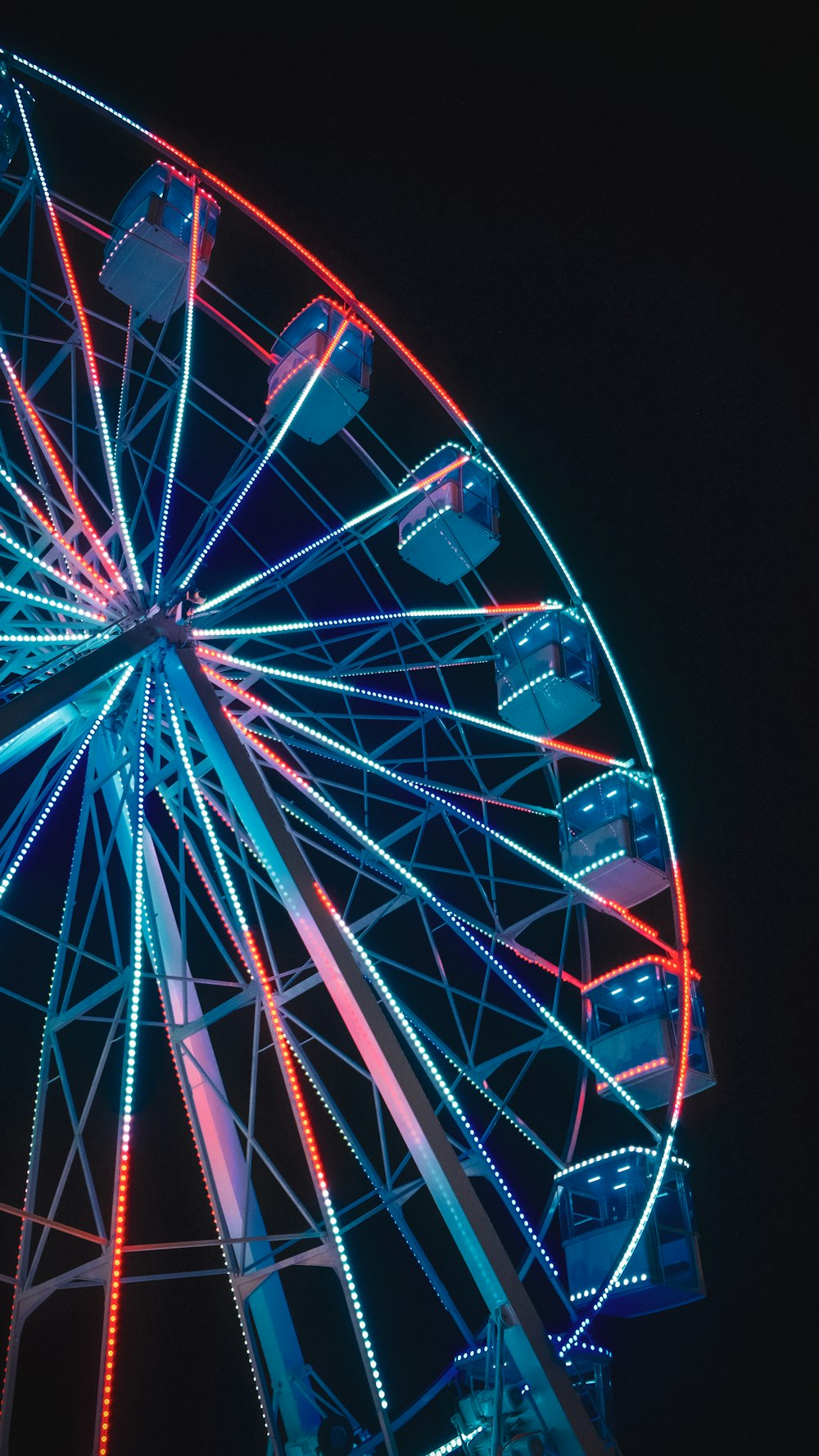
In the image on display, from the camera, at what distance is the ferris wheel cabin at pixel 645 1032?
35.1ft

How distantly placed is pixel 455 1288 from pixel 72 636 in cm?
1306

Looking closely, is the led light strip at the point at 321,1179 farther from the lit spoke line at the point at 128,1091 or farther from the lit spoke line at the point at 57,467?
the lit spoke line at the point at 57,467

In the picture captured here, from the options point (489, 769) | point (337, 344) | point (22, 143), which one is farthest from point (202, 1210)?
point (22, 143)

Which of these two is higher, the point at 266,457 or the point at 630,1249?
the point at 266,457

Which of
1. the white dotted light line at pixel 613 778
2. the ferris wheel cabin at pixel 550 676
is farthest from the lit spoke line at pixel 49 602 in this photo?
the white dotted light line at pixel 613 778

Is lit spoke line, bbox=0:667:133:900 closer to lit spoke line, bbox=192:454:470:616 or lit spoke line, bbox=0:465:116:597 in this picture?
lit spoke line, bbox=0:465:116:597

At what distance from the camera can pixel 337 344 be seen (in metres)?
12.0

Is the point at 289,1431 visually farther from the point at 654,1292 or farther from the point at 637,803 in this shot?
the point at 637,803

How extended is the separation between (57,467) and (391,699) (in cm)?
321

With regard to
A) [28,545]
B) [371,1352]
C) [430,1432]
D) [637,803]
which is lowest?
[430,1432]

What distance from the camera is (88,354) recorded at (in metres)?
9.91

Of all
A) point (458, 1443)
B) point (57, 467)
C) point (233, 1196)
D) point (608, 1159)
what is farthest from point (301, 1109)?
point (57, 467)

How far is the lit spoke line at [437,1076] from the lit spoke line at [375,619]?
235cm

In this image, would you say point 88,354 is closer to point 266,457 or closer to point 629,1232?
point 266,457
